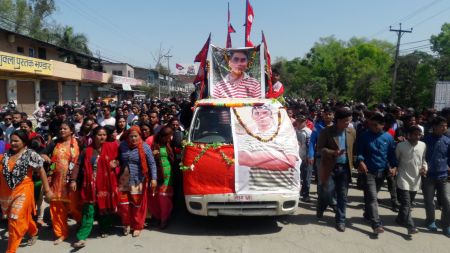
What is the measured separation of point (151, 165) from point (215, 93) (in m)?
3.09

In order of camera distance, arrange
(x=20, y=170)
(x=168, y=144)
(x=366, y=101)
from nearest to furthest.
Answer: (x=20, y=170) < (x=168, y=144) < (x=366, y=101)

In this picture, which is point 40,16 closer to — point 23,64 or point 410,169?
point 23,64

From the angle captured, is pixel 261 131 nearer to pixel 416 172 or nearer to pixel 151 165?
pixel 151 165

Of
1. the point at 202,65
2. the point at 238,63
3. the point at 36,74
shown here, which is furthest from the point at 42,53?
the point at 238,63

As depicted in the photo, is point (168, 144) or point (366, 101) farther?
point (366, 101)

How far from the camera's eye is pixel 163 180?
17.8 ft

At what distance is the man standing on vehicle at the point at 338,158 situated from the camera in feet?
17.5

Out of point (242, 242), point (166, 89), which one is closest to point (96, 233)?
point (242, 242)

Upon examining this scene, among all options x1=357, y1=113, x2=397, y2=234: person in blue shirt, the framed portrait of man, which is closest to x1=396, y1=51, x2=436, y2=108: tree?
the framed portrait of man

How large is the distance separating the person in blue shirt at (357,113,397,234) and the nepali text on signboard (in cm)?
2036

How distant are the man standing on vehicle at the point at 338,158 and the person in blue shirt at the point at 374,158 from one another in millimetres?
224

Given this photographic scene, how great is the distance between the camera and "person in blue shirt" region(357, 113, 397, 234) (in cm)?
528

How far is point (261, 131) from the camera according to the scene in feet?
18.6

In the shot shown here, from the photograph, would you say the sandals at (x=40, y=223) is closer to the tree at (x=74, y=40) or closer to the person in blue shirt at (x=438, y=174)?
the person in blue shirt at (x=438, y=174)
